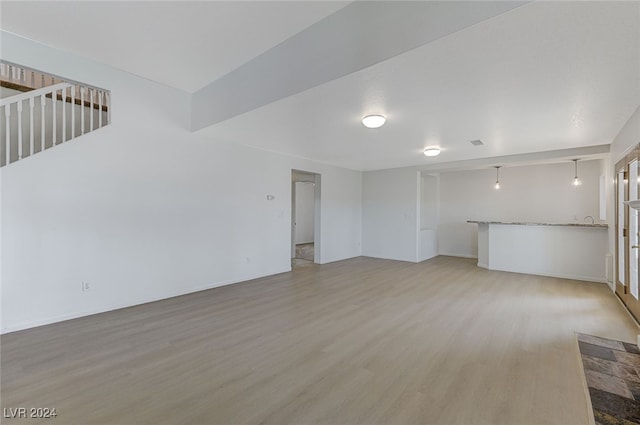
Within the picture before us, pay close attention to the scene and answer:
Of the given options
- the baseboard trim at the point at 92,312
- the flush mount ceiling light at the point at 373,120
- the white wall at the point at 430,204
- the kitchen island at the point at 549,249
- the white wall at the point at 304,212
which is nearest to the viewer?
the baseboard trim at the point at 92,312

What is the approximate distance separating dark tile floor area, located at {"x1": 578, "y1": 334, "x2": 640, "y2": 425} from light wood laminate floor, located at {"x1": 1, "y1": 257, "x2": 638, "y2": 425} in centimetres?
11

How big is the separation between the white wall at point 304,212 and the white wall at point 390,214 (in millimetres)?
3317

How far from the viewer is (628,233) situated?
3637 millimetres

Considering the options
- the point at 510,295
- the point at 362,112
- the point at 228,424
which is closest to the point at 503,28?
the point at 362,112

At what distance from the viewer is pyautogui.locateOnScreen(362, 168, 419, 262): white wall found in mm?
7270

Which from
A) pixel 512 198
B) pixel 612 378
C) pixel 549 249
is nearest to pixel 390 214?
pixel 512 198

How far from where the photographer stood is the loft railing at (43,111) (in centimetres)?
327

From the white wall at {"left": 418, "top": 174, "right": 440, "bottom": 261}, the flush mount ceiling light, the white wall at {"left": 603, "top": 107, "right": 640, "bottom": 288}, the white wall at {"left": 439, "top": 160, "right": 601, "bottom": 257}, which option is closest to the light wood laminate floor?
the white wall at {"left": 603, "top": 107, "right": 640, "bottom": 288}

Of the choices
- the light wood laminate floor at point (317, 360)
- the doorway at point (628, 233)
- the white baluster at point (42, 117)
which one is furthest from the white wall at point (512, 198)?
the white baluster at point (42, 117)

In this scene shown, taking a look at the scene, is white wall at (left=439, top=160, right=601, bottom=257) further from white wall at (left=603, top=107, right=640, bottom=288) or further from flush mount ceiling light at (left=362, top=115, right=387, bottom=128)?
flush mount ceiling light at (left=362, top=115, right=387, bottom=128)

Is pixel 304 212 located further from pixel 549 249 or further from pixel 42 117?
pixel 42 117

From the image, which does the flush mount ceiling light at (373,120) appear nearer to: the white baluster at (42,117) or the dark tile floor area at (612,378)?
the dark tile floor area at (612,378)

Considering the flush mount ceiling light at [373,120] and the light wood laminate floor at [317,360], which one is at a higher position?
the flush mount ceiling light at [373,120]

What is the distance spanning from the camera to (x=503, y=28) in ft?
5.96
